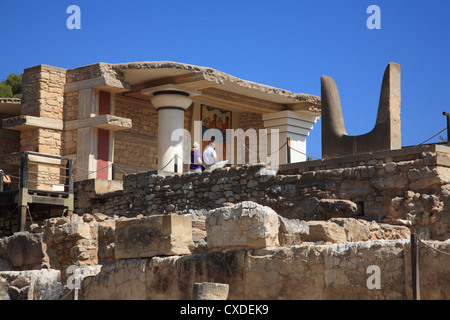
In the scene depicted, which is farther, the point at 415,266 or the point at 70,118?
the point at 70,118

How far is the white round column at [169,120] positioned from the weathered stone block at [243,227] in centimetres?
992

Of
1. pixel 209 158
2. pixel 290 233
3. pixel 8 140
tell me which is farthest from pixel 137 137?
pixel 290 233

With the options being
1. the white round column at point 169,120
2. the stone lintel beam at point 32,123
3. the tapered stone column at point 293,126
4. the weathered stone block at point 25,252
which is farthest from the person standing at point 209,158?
the tapered stone column at point 293,126

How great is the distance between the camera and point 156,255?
8.21m

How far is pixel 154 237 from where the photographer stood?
27.1ft

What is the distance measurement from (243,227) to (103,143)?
10.8 meters

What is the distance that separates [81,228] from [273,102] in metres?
9.91

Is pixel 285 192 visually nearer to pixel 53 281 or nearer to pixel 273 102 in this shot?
pixel 53 281

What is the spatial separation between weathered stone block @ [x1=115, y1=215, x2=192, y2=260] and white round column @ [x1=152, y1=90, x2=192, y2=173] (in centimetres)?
921

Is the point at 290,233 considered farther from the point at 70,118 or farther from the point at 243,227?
the point at 70,118

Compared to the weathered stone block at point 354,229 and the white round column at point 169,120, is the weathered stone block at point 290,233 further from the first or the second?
the white round column at point 169,120

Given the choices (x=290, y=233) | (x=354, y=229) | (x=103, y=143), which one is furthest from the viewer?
(x=103, y=143)

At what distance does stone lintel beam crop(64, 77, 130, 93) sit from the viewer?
688 inches

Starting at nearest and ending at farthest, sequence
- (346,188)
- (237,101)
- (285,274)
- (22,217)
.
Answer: (285,274) < (346,188) < (22,217) < (237,101)
